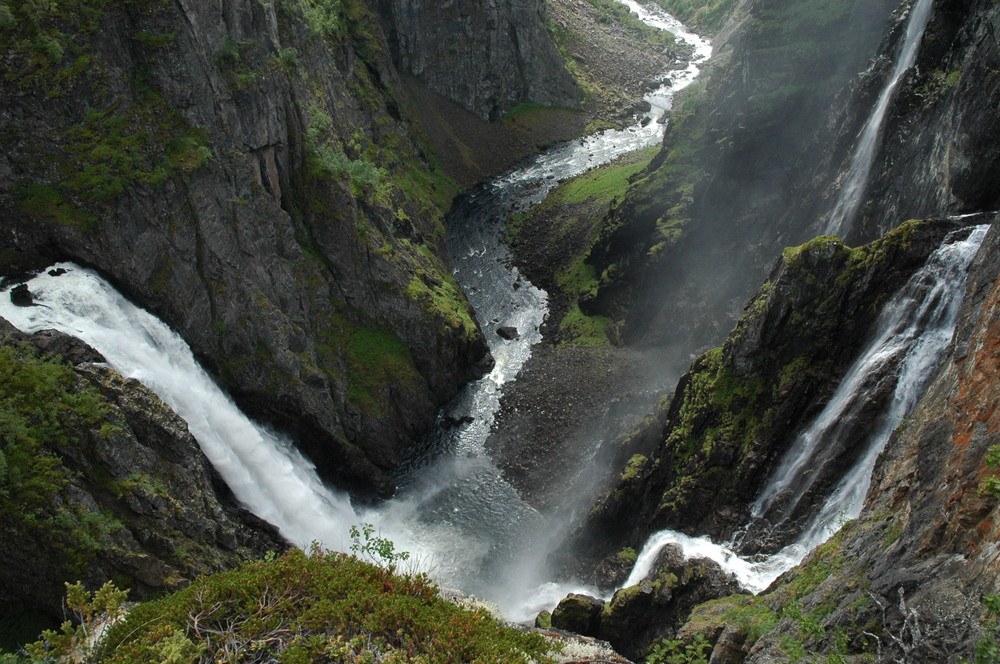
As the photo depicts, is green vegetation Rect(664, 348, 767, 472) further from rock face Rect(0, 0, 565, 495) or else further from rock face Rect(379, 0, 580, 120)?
rock face Rect(379, 0, 580, 120)

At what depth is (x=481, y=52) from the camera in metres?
73.3

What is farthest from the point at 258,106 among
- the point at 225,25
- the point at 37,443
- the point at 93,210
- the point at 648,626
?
the point at 648,626

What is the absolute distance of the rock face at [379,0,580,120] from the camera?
228 ft

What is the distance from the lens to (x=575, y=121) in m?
76.6

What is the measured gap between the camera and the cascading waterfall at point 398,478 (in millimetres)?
23688

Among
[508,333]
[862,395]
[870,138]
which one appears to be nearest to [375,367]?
[508,333]

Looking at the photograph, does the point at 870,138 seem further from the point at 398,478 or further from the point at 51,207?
the point at 51,207

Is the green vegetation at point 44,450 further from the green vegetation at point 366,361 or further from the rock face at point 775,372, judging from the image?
the rock face at point 775,372

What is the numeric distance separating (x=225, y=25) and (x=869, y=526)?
32298mm

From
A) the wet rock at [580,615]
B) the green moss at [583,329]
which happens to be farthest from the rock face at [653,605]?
the green moss at [583,329]

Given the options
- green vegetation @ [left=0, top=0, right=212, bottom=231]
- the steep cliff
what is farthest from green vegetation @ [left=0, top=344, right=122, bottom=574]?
the steep cliff

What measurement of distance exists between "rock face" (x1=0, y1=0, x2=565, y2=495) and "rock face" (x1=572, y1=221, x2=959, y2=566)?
54.6 feet

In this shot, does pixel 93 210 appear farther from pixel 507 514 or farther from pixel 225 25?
pixel 507 514

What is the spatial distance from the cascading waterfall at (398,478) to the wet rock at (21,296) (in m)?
0.30
